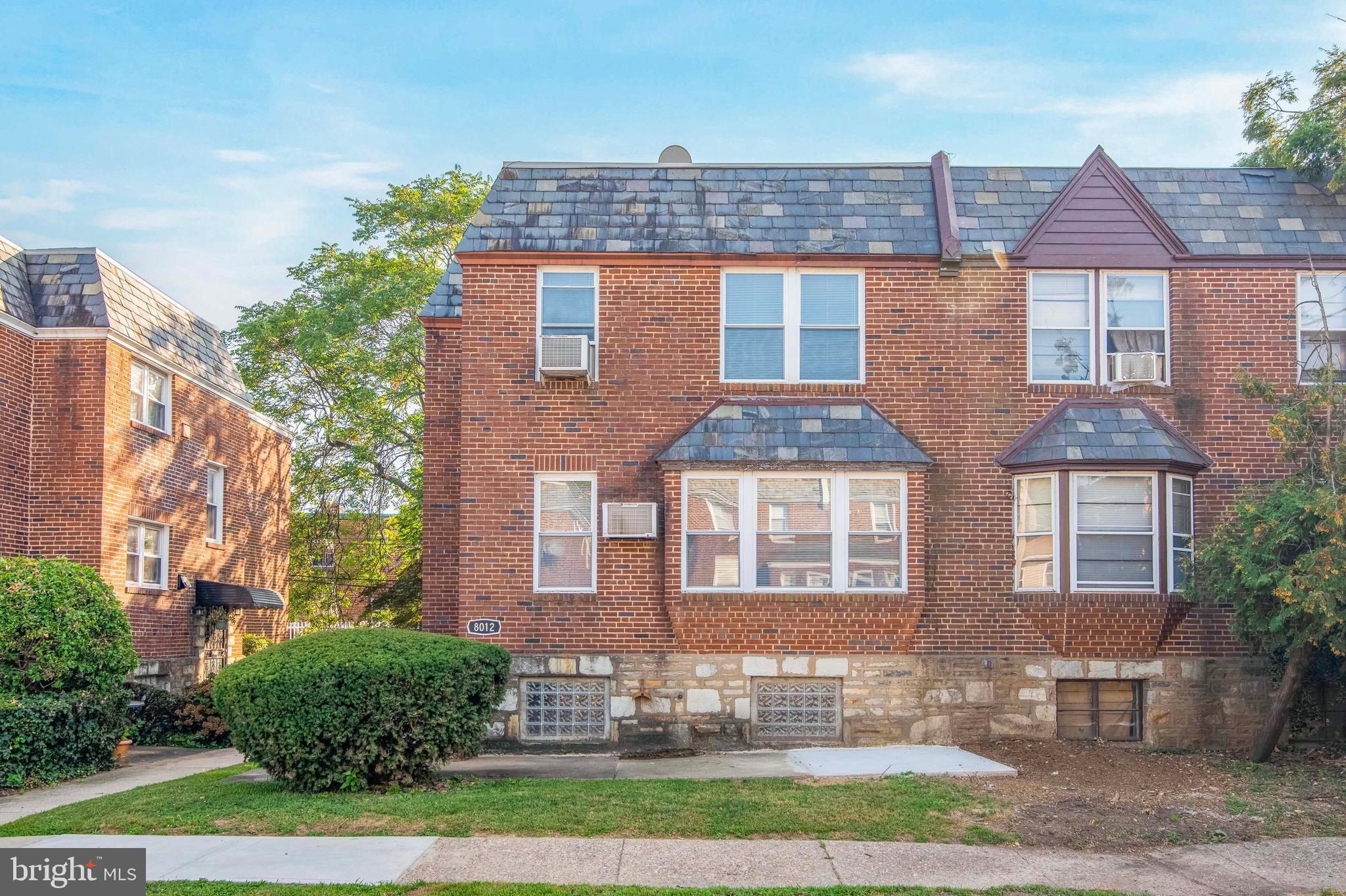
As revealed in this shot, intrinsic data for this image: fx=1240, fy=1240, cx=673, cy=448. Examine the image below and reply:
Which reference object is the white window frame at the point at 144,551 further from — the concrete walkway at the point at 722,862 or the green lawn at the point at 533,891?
the green lawn at the point at 533,891

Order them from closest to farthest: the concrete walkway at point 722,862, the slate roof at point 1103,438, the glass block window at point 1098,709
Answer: the concrete walkway at point 722,862
the slate roof at point 1103,438
the glass block window at point 1098,709

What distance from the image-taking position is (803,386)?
15.5 m

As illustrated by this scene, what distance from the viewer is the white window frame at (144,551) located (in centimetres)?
1944

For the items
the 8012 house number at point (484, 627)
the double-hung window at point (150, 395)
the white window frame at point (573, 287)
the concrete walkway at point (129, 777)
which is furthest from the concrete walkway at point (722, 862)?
the double-hung window at point (150, 395)

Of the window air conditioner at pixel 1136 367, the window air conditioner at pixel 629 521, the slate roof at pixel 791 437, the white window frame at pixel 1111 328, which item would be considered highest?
the white window frame at pixel 1111 328

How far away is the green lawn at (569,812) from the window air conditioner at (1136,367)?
5.86 meters

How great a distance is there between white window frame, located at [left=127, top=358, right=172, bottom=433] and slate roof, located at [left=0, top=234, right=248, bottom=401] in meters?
Answer: 0.29

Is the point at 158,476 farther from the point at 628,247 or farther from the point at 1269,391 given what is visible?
the point at 1269,391

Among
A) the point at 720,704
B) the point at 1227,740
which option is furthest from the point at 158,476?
the point at 1227,740

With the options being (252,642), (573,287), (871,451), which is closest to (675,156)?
(573,287)

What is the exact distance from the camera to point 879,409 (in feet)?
50.8

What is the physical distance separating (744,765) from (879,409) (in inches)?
187

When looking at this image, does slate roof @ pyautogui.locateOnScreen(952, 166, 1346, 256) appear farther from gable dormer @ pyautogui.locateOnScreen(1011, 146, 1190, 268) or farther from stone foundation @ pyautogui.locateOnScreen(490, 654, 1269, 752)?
stone foundation @ pyautogui.locateOnScreen(490, 654, 1269, 752)

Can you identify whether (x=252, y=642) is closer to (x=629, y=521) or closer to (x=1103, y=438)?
(x=629, y=521)
